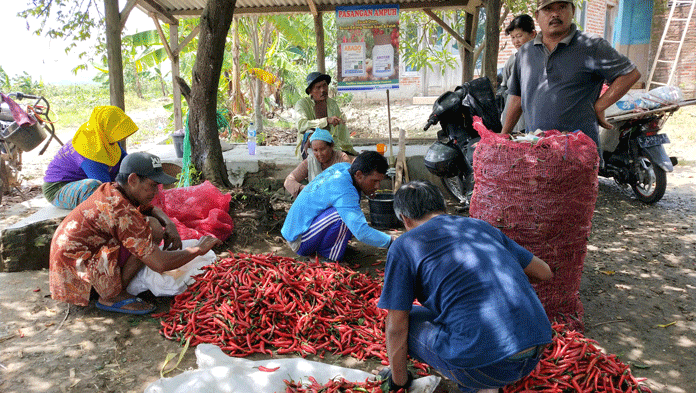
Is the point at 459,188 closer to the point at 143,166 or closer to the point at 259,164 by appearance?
the point at 259,164

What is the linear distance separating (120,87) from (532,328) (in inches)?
215

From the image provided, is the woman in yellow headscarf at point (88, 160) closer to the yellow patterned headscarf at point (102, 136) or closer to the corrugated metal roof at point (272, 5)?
the yellow patterned headscarf at point (102, 136)

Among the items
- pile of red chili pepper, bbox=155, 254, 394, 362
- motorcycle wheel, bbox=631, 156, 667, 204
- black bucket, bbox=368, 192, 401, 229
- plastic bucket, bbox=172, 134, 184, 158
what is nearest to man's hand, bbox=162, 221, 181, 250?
pile of red chili pepper, bbox=155, 254, 394, 362

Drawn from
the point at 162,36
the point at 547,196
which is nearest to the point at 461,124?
the point at 547,196

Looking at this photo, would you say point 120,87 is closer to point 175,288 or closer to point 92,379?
point 175,288

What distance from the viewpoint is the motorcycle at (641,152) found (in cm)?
582

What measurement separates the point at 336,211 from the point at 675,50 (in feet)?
43.0

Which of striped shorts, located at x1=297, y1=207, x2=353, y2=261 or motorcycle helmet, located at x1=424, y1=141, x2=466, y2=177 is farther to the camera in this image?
motorcycle helmet, located at x1=424, y1=141, x2=466, y2=177

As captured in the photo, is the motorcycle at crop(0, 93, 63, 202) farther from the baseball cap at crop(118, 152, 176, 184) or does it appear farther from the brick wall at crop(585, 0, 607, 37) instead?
the brick wall at crop(585, 0, 607, 37)

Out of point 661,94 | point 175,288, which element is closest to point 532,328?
point 175,288

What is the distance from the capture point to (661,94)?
229 inches

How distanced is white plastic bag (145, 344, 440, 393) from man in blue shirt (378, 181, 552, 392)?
0.30 meters

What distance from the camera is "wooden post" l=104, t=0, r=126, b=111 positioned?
5.75m

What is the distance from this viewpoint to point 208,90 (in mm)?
5469
